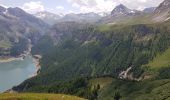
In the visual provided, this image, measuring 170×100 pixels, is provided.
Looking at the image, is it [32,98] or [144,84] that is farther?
[144,84]

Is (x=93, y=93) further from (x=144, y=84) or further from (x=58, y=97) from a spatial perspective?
(x=58, y=97)

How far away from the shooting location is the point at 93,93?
180625 mm

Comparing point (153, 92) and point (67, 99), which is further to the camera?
point (153, 92)

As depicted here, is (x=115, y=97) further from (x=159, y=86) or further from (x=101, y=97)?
(x=159, y=86)

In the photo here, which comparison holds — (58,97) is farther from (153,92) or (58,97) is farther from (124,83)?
(124,83)

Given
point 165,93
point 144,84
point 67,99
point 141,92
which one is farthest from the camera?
point 144,84

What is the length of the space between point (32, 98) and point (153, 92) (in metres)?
65.1

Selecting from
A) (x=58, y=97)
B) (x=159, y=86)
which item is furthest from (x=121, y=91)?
(x=58, y=97)

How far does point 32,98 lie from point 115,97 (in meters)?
51.4

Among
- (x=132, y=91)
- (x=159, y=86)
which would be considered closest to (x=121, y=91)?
(x=132, y=91)

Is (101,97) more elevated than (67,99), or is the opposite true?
(67,99)

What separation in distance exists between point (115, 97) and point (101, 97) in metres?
11.0

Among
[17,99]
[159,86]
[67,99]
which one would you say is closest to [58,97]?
[67,99]

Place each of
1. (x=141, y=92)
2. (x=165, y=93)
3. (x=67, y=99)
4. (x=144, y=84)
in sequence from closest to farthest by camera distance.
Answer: (x=67, y=99), (x=165, y=93), (x=141, y=92), (x=144, y=84)
